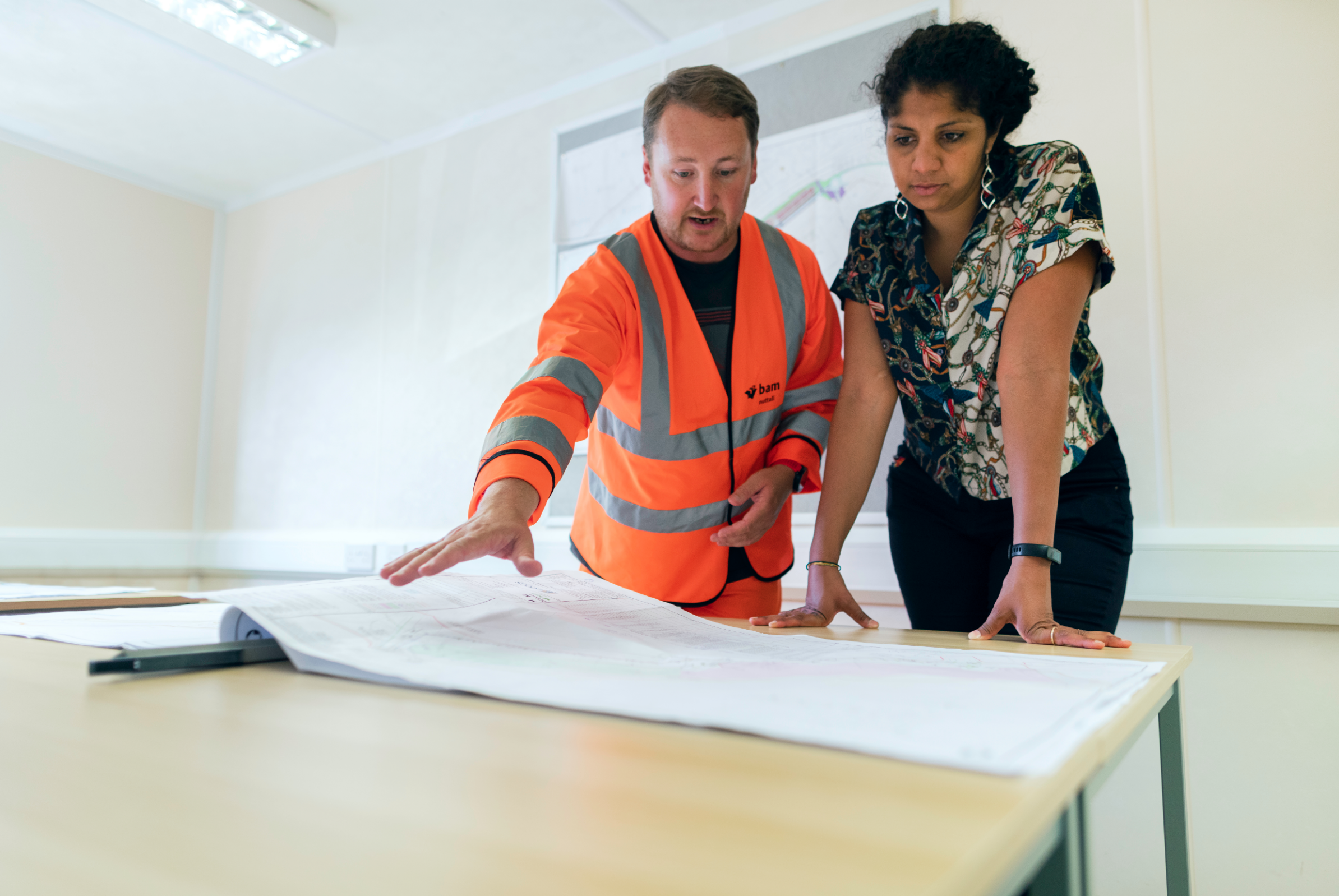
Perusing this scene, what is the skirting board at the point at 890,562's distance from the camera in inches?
59.4

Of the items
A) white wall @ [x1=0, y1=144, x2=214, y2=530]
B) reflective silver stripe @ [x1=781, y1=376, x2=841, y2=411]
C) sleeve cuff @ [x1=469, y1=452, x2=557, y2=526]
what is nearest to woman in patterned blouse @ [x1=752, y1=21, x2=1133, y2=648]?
reflective silver stripe @ [x1=781, y1=376, x2=841, y2=411]

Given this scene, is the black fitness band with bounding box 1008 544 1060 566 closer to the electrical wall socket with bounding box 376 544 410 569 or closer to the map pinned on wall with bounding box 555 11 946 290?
the map pinned on wall with bounding box 555 11 946 290

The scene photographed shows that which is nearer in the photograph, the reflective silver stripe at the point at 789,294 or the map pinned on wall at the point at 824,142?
the reflective silver stripe at the point at 789,294

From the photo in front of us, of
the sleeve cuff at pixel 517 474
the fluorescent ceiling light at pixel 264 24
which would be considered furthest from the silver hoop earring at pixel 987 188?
the fluorescent ceiling light at pixel 264 24

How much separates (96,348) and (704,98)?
3141 millimetres

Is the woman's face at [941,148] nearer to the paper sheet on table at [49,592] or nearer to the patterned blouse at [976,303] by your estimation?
the patterned blouse at [976,303]

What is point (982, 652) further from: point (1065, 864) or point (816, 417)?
point (816, 417)

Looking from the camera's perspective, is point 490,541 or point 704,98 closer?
point 490,541

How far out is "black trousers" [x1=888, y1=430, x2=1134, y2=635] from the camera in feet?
3.67

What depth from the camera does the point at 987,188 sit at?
1.15m

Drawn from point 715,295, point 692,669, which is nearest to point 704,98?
point 715,295

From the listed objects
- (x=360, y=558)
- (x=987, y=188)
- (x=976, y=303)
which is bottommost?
(x=360, y=558)

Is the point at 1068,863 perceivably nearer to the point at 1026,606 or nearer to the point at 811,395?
the point at 1026,606

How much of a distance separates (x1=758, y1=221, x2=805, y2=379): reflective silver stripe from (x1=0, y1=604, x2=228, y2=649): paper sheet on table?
0.95 m
